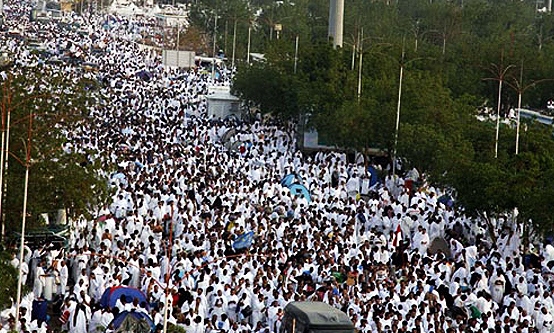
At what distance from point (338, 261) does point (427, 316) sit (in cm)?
352

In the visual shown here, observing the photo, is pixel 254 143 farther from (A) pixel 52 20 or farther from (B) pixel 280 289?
→ (A) pixel 52 20

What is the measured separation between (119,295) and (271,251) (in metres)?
3.91

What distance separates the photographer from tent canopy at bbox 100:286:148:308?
58.1 ft

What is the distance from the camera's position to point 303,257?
20625 millimetres

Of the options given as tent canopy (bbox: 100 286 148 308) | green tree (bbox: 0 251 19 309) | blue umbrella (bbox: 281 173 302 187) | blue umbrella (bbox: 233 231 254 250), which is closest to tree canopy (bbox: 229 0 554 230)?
blue umbrella (bbox: 281 173 302 187)

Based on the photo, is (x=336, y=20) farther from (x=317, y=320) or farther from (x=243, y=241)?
(x=317, y=320)

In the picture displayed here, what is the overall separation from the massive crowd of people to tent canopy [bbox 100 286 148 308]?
0.18 meters

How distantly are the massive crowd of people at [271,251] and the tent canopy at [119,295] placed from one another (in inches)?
6.9

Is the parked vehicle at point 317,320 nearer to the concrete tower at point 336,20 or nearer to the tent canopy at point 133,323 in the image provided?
the tent canopy at point 133,323

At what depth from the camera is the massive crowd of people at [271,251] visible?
17.8 metres

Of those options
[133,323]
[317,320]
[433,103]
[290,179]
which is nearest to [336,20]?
[433,103]

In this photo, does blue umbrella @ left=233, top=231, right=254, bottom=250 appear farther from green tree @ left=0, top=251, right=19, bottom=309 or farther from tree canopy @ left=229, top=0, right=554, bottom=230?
green tree @ left=0, top=251, right=19, bottom=309

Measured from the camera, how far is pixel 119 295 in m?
17.8

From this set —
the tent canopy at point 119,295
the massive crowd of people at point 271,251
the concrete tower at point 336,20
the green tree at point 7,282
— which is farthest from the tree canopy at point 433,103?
the green tree at point 7,282
